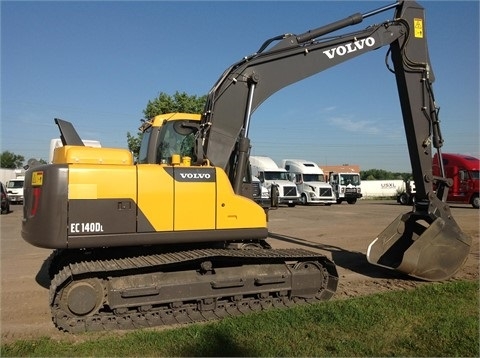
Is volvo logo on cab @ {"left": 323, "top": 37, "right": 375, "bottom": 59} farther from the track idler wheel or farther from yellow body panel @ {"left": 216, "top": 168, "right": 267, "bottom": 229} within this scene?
the track idler wheel

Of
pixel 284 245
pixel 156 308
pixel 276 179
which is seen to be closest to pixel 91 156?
pixel 156 308

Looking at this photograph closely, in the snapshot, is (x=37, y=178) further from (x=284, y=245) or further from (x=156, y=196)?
(x=284, y=245)

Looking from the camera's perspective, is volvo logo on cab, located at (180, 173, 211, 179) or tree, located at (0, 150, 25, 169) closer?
volvo logo on cab, located at (180, 173, 211, 179)

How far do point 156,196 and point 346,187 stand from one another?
99.8 ft

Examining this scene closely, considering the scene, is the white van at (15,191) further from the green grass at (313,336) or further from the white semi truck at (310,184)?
the green grass at (313,336)

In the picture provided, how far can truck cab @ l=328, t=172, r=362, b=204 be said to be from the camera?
3450 cm

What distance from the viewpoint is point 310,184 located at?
31.7 meters

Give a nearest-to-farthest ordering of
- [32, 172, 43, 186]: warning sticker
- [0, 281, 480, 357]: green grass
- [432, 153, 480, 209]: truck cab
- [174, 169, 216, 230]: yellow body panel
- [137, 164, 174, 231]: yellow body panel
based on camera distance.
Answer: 1. [0, 281, 480, 357]: green grass
2. [32, 172, 43, 186]: warning sticker
3. [137, 164, 174, 231]: yellow body panel
4. [174, 169, 216, 230]: yellow body panel
5. [432, 153, 480, 209]: truck cab

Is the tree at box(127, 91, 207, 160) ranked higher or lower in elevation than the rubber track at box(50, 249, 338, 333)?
higher

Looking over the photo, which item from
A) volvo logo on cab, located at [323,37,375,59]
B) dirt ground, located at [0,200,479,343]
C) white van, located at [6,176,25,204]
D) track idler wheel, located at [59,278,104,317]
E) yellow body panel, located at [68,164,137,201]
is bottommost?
dirt ground, located at [0,200,479,343]

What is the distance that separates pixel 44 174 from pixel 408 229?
20.6ft

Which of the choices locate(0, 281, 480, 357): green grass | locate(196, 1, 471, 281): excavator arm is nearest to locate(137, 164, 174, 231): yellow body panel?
locate(196, 1, 471, 281): excavator arm

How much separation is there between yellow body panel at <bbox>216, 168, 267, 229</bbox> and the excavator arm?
0.41 meters

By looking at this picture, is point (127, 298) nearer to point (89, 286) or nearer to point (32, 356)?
point (89, 286)
